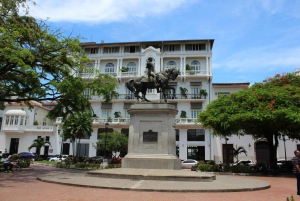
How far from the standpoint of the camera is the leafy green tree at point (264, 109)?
68.8 feet

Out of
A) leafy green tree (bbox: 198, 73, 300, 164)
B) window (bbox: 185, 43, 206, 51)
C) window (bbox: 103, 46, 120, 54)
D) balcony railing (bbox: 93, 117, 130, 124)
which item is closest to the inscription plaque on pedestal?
leafy green tree (bbox: 198, 73, 300, 164)

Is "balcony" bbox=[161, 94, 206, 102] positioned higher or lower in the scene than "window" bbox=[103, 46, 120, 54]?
lower

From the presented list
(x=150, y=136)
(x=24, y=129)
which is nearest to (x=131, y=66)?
(x=24, y=129)

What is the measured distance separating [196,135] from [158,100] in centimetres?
884

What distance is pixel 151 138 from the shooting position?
49.0 ft

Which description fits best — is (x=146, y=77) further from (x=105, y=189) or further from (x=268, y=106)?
(x=268, y=106)

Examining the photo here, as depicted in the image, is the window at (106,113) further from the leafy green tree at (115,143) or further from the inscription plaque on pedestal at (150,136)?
the inscription plaque on pedestal at (150,136)

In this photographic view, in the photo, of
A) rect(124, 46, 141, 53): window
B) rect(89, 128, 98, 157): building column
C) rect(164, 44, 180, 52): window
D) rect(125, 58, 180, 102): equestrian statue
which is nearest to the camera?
rect(125, 58, 180, 102): equestrian statue

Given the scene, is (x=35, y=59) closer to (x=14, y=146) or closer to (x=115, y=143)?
(x=115, y=143)

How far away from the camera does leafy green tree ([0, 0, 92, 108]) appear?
1484 centimetres

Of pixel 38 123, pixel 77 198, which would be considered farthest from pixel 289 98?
pixel 38 123

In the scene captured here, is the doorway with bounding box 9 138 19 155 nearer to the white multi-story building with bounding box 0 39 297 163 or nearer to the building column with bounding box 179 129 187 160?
the white multi-story building with bounding box 0 39 297 163

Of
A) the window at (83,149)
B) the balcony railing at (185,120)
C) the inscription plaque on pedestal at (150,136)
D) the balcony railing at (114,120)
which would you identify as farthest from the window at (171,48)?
the inscription plaque on pedestal at (150,136)

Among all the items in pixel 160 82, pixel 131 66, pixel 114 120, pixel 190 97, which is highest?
pixel 131 66
